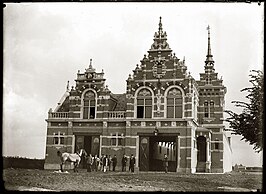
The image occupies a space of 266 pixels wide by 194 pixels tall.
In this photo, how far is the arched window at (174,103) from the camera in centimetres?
1730

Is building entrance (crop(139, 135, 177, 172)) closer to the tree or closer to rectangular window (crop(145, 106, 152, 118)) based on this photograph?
rectangular window (crop(145, 106, 152, 118))

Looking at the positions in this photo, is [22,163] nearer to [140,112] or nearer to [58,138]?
[58,138]

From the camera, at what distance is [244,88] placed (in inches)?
490

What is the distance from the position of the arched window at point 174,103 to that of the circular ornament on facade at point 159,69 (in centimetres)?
98

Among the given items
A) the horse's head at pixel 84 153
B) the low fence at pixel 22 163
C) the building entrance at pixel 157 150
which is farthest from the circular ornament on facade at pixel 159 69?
the low fence at pixel 22 163

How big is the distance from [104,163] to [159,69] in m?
5.34

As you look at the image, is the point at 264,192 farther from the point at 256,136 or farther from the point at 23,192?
the point at 23,192

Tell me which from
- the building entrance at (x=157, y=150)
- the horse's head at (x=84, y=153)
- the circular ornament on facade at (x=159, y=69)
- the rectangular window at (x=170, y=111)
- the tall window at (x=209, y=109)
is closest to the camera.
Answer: the horse's head at (x=84, y=153)

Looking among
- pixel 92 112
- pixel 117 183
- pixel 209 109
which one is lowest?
pixel 117 183

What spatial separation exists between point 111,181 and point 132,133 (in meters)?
5.26

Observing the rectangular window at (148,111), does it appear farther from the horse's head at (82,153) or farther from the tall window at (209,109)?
the horse's head at (82,153)

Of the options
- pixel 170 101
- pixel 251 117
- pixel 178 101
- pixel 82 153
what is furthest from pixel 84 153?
pixel 251 117

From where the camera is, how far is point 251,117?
11.3m

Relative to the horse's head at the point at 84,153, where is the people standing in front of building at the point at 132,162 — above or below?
below
